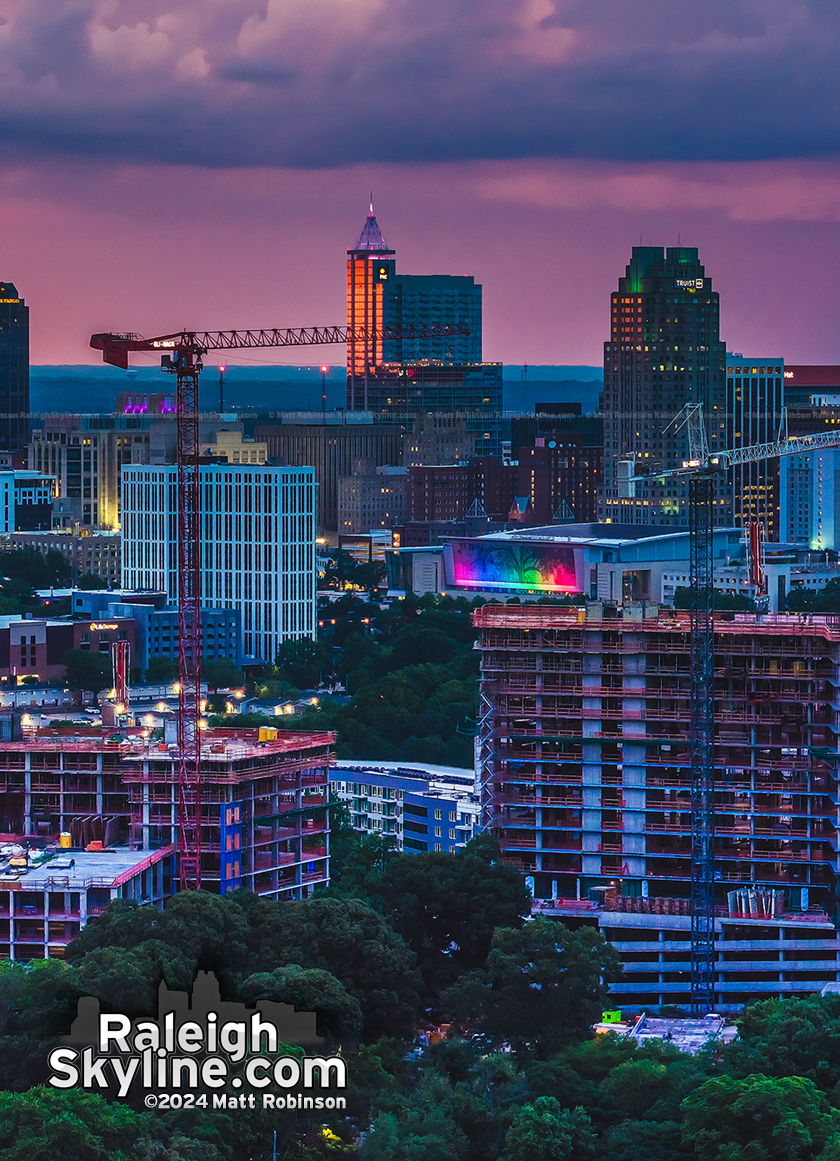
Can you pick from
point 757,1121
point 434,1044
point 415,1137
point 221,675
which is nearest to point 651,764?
point 434,1044

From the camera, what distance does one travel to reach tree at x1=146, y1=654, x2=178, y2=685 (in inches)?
6954

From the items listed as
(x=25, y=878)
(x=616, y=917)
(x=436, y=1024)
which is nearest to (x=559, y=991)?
(x=436, y=1024)

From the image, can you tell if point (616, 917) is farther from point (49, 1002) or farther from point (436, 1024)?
point (49, 1002)

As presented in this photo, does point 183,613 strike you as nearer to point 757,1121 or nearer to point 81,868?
point 81,868

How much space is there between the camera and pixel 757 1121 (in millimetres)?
67875

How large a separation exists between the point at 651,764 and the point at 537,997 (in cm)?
1429

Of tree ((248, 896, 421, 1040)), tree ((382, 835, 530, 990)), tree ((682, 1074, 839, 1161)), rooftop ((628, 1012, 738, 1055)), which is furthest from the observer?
tree ((382, 835, 530, 990))

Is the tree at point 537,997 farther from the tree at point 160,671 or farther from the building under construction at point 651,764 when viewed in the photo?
the tree at point 160,671

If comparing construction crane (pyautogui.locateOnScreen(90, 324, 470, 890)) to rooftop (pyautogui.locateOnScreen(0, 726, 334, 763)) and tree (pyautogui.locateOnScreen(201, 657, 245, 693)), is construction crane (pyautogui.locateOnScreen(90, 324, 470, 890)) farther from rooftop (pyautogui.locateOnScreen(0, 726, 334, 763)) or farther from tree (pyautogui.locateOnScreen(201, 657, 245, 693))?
tree (pyautogui.locateOnScreen(201, 657, 245, 693))

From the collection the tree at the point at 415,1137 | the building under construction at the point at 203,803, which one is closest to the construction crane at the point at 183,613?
the building under construction at the point at 203,803

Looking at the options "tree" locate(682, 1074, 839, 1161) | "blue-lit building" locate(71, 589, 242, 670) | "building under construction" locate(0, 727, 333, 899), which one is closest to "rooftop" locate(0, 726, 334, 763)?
"building under construction" locate(0, 727, 333, 899)

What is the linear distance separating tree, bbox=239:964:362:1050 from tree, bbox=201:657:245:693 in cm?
10289

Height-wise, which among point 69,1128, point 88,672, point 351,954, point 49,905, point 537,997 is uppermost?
point 88,672

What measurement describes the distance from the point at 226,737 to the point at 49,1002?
81.7ft
